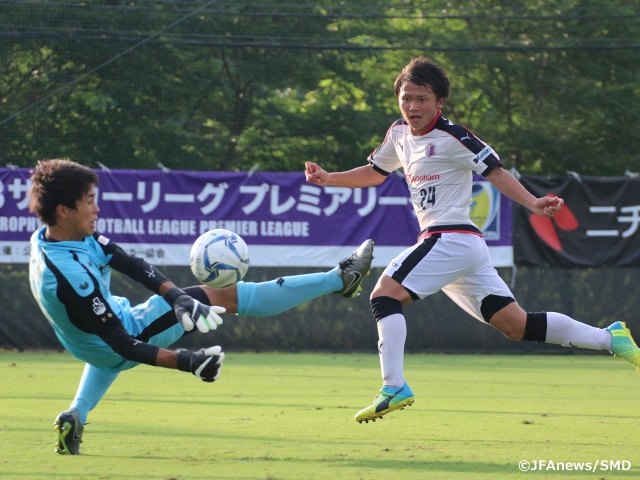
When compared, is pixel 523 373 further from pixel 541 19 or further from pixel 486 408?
pixel 541 19

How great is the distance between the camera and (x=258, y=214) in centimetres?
1245

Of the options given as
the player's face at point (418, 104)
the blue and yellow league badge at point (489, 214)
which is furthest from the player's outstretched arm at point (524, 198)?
the blue and yellow league badge at point (489, 214)

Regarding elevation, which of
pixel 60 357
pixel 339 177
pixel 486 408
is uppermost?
pixel 339 177

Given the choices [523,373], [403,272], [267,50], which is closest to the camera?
[403,272]

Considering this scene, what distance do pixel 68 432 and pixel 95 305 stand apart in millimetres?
821

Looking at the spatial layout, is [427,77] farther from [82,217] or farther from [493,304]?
[82,217]

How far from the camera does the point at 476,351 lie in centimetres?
1279

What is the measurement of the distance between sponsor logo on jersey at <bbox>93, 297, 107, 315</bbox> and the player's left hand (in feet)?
7.93

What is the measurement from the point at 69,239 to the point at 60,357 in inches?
292

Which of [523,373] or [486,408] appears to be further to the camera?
[523,373]

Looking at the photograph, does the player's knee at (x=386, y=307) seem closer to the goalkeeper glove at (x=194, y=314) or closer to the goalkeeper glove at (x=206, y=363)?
the goalkeeper glove at (x=194, y=314)

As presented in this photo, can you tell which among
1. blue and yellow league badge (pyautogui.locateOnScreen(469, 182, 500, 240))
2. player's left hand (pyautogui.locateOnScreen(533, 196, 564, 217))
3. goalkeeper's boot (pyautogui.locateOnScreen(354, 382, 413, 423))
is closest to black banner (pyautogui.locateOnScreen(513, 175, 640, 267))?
blue and yellow league badge (pyautogui.locateOnScreen(469, 182, 500, 240))

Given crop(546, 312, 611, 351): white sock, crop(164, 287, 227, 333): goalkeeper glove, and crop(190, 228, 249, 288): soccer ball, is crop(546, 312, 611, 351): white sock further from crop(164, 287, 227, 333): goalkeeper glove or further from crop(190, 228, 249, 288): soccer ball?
crop(164, 287, 227, 333): goalkeeper glove

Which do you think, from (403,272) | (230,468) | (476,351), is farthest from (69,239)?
(476,351)
